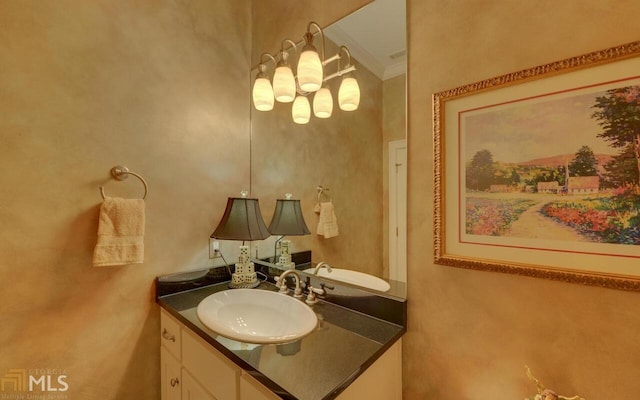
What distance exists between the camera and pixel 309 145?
4.88 ft

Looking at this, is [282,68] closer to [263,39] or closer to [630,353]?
[263,39]

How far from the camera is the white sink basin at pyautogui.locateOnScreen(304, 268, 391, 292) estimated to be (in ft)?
3.72

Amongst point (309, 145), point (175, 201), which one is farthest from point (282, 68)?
point (175, 201)

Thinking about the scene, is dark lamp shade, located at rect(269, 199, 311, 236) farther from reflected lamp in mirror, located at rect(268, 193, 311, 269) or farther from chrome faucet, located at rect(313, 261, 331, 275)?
chrome faucet, located at rect(313, 261, 331, 275)

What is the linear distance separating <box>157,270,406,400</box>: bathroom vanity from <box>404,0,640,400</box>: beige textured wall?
14 cm

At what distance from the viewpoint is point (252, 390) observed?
81 centimetres

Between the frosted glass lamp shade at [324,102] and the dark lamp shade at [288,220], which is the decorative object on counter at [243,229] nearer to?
the dark lamp shade at [288,220]

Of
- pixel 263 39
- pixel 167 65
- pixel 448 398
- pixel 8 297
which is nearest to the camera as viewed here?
pixel 448 398

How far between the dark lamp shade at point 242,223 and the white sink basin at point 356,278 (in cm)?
37

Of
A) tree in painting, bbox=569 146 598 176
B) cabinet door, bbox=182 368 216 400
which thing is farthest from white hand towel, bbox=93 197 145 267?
tree in painting, bbox=569 146 598 176

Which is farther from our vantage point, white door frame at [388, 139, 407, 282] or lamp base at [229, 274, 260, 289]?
lamp base at [229, 274, 260, 289]

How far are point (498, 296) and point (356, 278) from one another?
0.57m

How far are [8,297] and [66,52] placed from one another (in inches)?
41.4

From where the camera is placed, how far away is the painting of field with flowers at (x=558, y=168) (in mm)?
658
